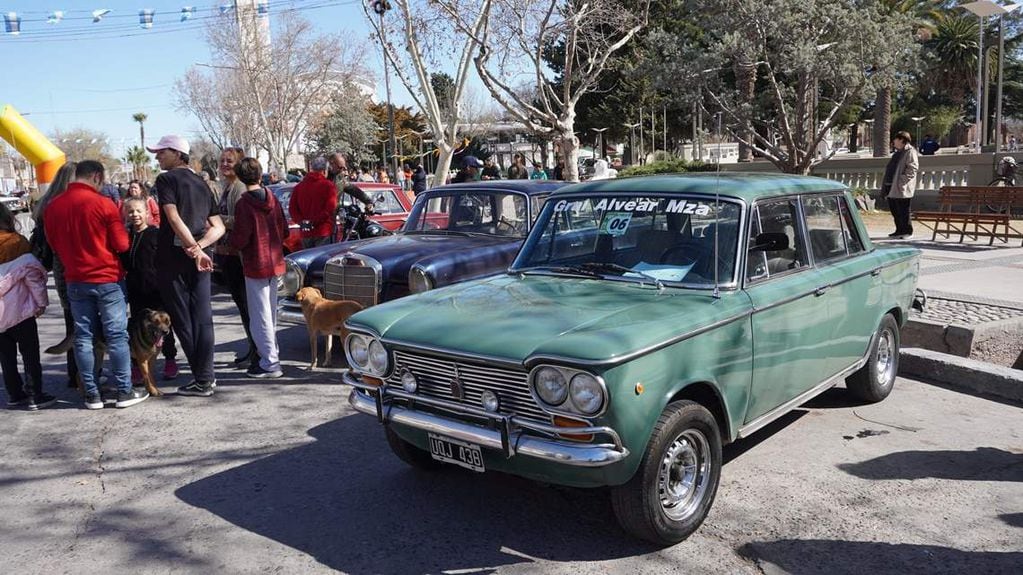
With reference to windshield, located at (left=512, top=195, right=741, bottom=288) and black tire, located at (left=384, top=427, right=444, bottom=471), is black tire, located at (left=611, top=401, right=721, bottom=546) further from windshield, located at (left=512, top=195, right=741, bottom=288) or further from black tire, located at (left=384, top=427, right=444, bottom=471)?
black tire, located at (left=384, top=427, right=444, bottom=471)

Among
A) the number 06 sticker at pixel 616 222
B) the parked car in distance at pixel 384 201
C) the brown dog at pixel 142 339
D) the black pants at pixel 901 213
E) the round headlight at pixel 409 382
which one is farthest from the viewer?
the black pants at pixel 901 213

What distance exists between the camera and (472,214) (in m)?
8.30

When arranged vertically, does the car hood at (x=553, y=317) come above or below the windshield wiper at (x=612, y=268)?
below

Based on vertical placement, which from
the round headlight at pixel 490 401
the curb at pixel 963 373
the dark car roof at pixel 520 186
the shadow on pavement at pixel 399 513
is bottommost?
the shadow on pavement at pixel 399 513

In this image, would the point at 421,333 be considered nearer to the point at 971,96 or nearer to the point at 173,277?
the point at 173,277

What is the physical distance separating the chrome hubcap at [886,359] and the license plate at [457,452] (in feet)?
12.0

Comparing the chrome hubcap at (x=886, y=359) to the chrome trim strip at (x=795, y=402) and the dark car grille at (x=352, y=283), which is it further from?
the dark car grille at (x=352, y=283)

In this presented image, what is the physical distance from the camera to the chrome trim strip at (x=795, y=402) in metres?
4.32

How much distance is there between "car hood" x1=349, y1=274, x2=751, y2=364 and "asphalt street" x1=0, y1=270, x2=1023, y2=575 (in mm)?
1027

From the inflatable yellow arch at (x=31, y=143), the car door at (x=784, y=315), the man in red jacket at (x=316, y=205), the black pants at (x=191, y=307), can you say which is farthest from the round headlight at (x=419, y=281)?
the inflatable yellow arch at (x=31, y=143)

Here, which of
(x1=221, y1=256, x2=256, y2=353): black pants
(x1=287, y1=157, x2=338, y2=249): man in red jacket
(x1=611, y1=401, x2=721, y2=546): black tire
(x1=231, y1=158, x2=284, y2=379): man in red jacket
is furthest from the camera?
(x1=287, y1=157, x2=338, y2=249): man in red jacket

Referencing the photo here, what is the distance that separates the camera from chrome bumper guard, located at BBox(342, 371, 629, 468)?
11.2 feet

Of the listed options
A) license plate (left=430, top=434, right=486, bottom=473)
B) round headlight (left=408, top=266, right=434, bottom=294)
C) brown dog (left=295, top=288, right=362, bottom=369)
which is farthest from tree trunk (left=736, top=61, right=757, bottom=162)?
license plate (left=430, top=434, right=486, bottom=473)

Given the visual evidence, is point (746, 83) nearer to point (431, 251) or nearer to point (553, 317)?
point (431, 251)
